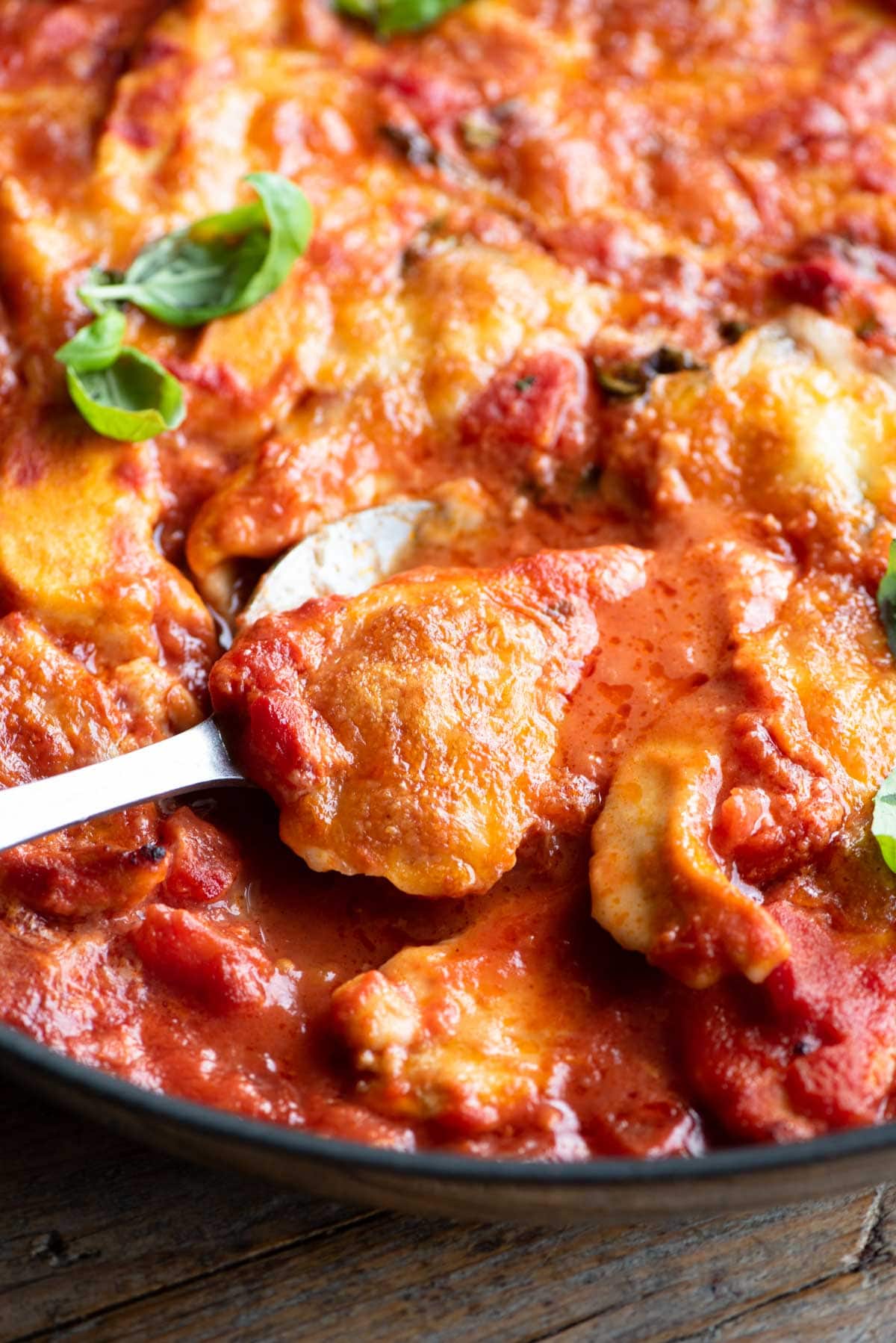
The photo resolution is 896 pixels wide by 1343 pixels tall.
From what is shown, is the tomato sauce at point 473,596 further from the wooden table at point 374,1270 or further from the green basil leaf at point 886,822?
the wooden table at point 374,1270

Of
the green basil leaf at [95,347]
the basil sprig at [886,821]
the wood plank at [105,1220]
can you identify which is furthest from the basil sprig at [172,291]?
the basil sprig at [886,821]

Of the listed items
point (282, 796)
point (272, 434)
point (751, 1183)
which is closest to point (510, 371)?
point (272, 434)

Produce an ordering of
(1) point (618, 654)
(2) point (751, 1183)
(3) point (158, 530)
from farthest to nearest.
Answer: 1. (3) point (158, 530)
2. (1) point (618, 654)
3. (2) point (751, 1183)

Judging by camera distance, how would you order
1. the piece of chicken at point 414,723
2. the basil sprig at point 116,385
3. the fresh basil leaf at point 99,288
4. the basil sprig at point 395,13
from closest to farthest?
the piece of chicken at point 414,723
the basil sprig at point 116,385
the fresh basil leaf at point 99,288
the basil sprig at point 395,13

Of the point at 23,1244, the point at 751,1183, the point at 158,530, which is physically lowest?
the point at 23,1244

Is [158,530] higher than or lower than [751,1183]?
higher

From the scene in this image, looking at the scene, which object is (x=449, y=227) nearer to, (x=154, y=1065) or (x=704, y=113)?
(x=704, y=113)

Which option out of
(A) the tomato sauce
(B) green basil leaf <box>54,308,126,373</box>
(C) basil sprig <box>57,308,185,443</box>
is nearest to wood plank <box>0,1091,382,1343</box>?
(A) the tomato sauce
